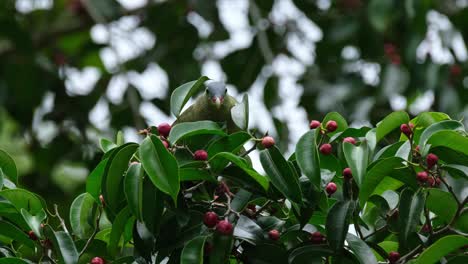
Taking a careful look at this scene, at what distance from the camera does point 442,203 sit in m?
1.79

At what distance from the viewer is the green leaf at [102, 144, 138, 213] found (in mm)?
1733

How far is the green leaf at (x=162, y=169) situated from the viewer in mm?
1657

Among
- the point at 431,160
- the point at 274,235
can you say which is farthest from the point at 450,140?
the point at 274,235

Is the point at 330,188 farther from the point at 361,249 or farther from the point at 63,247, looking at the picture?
the point at 63,247

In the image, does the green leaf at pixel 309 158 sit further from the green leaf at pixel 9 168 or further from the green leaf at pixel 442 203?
the green leaf at pixel 9 168

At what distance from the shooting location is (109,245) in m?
1.85

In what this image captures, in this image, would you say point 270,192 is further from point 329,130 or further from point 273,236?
point 329,130

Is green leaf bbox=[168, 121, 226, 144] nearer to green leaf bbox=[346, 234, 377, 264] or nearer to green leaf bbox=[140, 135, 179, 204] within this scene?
green leaf bbox=[140, 135, 179, 204]

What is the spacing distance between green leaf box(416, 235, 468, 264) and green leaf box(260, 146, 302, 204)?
25 centimetres

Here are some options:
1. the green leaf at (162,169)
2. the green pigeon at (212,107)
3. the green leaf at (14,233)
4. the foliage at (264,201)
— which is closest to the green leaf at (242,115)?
the foliage at (264,201)

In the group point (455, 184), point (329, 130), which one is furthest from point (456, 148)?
point (455, 184)

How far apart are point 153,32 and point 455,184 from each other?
2.38m

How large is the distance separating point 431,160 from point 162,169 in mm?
526

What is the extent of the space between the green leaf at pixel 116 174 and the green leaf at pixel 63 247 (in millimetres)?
112
